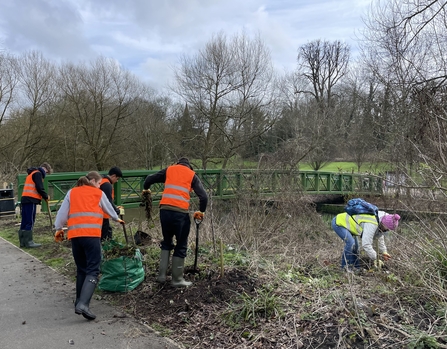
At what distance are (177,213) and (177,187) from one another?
1.16 feet

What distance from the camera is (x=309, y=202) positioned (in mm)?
12336

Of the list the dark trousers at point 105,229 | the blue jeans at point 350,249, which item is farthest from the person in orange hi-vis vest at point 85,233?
the blue jeans at point 350,249

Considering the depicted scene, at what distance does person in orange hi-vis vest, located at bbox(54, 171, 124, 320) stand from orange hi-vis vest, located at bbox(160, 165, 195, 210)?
2.88 ft

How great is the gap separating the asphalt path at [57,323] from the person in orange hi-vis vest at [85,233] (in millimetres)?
246

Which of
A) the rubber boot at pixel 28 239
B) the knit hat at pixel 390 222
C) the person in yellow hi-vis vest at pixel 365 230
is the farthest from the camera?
the rubber boot at pixel 28 239

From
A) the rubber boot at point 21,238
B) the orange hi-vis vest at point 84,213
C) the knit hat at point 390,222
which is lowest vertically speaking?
the rubber boot at point 21,238

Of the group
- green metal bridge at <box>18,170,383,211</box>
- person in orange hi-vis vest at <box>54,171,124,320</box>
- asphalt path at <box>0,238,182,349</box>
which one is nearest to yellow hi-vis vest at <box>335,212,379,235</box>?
green metal bridge at <box>18,170,383,211</box>

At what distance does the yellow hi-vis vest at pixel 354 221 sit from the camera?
642cm

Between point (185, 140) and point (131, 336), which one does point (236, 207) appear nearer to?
point (131, 336)

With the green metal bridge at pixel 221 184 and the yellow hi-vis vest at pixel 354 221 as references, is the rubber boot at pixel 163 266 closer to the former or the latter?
the green metal bridge at pixel 221 184

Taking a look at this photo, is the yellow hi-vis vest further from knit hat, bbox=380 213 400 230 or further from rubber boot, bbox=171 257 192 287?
rubber boot, bbox=171 257 192 287

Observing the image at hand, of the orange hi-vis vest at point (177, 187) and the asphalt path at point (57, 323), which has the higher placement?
the orange hi-vis vest at point (177, 187)

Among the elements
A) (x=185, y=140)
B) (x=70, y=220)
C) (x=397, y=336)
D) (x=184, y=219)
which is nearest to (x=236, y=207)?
(x=184, y=219)

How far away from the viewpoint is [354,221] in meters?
6.75
